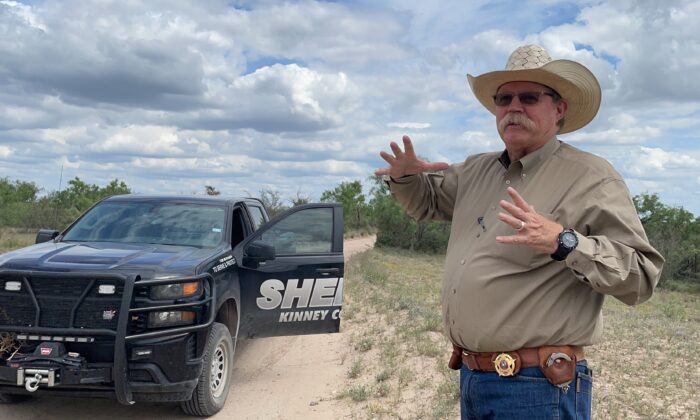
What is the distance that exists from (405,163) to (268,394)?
3693mm

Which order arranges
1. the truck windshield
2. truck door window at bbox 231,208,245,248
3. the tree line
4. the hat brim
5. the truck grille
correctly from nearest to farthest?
the hat brim → the truck grille → the truck windshield → truck door window at bbox 231,208,245,248 → the tree line

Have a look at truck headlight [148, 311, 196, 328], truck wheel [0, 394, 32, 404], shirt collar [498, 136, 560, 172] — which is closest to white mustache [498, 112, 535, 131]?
shirt collar [498, 136, 560, 172]

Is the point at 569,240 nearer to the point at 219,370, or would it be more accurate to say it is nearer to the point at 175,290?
the point at 175,290

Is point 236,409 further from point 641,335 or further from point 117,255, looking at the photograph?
point 641,335

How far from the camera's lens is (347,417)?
5082mm

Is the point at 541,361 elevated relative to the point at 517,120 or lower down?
lower down

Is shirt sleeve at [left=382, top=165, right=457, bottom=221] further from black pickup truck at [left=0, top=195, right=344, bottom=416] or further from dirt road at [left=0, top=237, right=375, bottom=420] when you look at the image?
dirt road at [left=0, top=237, right=375, bottom=420]

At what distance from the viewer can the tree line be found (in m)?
29.6

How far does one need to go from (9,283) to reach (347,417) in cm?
284

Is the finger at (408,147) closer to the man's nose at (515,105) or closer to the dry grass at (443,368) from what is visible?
the man's nose at (515,105)

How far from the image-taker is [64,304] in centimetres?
450

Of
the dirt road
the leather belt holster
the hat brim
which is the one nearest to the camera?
the leather belt holster

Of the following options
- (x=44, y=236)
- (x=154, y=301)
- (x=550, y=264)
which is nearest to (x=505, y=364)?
(x=550, y=264)

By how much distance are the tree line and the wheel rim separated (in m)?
19.9
